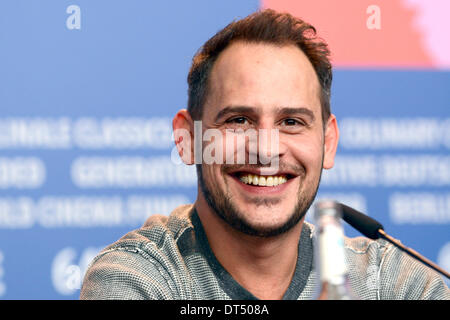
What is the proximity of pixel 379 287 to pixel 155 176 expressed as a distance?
1.01 metres

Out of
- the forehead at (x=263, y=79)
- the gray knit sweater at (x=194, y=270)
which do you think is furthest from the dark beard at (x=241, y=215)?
the forehead at (x=263, y=79)

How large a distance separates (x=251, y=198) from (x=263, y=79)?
0.29 m

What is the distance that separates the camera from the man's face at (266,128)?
1553 mm

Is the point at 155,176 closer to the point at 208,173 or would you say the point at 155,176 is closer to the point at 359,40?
the point at 208,173

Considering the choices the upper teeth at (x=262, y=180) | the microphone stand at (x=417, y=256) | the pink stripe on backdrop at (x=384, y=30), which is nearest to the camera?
the microphone stand at (x=417, y=256)

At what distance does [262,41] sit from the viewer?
1629 millimetres

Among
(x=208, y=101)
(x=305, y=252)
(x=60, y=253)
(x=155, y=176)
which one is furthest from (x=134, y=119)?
(x=305, y=252)

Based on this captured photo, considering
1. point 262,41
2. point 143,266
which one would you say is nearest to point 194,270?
point 143,266

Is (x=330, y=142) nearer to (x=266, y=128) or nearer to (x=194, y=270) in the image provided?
(x=266, y=128)

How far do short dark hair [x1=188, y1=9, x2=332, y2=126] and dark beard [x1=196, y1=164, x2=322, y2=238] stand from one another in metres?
0.24

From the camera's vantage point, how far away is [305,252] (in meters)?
1.72

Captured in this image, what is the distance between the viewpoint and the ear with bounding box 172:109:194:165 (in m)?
1.75

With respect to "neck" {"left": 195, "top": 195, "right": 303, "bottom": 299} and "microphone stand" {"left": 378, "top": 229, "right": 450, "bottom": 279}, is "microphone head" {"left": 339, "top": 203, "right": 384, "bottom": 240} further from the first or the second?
"neck" {"left": 195, "top": 195, "right": 303, "bottom": 299}

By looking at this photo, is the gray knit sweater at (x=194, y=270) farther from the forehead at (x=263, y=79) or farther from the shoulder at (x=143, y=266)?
the forehead at (x=263, y=79)
